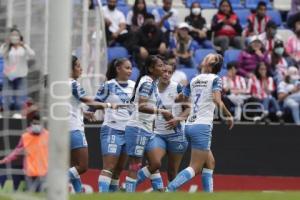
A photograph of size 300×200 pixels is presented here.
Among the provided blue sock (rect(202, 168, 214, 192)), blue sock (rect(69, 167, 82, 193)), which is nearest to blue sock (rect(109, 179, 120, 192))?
blue sock (rect(69, 167, 82, 193))

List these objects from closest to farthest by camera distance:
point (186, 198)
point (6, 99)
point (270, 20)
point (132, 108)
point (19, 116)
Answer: point (186, 198)
point (19, 116)
point (6, 99)
point (132, 108)
point (270, 20)

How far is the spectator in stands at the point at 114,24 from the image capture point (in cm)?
1716

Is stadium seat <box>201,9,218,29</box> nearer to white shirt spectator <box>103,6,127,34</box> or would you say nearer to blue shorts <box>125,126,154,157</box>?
white shirt spectator <box>103,6,127,34</box>

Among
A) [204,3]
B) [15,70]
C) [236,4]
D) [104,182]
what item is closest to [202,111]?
[104,182]

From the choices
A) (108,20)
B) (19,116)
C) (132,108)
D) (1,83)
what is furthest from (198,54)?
(19,116)

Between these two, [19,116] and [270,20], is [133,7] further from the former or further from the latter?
[19,116]

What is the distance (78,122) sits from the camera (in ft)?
39.2

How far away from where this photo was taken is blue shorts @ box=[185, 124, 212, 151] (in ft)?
36.9

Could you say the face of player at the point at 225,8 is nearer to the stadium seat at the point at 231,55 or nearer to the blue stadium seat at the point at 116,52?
the stadium seat at the point at 231,55

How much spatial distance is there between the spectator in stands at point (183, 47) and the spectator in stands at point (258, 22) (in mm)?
1505

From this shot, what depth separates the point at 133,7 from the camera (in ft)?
57.9

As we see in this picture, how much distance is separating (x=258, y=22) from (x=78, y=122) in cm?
730

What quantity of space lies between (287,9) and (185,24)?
3.78 meters

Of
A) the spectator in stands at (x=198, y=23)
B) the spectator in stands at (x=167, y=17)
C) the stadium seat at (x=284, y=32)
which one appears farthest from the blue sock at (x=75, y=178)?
the stadium seat at (x=284, y=32)
